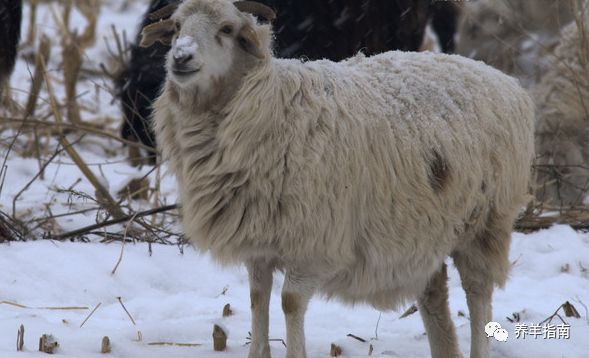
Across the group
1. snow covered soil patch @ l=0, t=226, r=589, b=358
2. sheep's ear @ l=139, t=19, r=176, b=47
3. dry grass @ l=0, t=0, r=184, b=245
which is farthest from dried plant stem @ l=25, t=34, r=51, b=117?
sheep's ear @ l=139, t=19, r=176, b=47

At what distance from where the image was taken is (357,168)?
3.36m

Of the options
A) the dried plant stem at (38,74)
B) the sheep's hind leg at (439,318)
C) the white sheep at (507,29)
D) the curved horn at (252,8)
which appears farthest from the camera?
the white sheep at (507,29)

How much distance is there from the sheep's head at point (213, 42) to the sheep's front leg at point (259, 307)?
82 centimetres

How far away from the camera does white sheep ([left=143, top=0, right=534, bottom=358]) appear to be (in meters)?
3.25

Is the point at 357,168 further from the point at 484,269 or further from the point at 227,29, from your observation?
the point at 484,269

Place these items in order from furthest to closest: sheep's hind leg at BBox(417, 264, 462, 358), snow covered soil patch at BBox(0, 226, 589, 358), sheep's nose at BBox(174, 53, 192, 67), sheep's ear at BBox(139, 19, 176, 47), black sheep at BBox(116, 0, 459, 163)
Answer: black sheep at BBox(116, 0, 459, 163) < sheep's hind leg at BBox(417, 264, 462, 358) < snow covered soil patch at BBox(0, 226, 589, 358) < sheep's ear at BBox(139, 19, 176, 47) < sheep's nose at BBox(174, 53, 192, 67)

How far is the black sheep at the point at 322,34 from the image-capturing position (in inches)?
249

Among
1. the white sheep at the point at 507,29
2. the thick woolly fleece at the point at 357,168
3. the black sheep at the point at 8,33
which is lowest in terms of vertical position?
the thick woolly fleece at the point at 357,168

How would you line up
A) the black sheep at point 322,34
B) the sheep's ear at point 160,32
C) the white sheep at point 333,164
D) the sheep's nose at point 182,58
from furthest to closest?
the black sheep at point 322,34
the sheep's ear at point 160,32
the white sheep at point 333,164
the sheep's nose at point 182,58

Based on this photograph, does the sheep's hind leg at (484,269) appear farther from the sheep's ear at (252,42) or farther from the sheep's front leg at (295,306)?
the sheep's ear at (252,42)

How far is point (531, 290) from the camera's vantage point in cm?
504

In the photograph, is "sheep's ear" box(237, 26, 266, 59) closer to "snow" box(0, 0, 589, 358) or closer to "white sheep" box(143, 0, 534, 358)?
"white sheep" box(143, 0, 534, 358)

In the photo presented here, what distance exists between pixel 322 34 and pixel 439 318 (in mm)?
3156

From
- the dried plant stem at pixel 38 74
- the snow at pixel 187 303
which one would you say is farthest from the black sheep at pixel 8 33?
the snow at pixel 187 303
